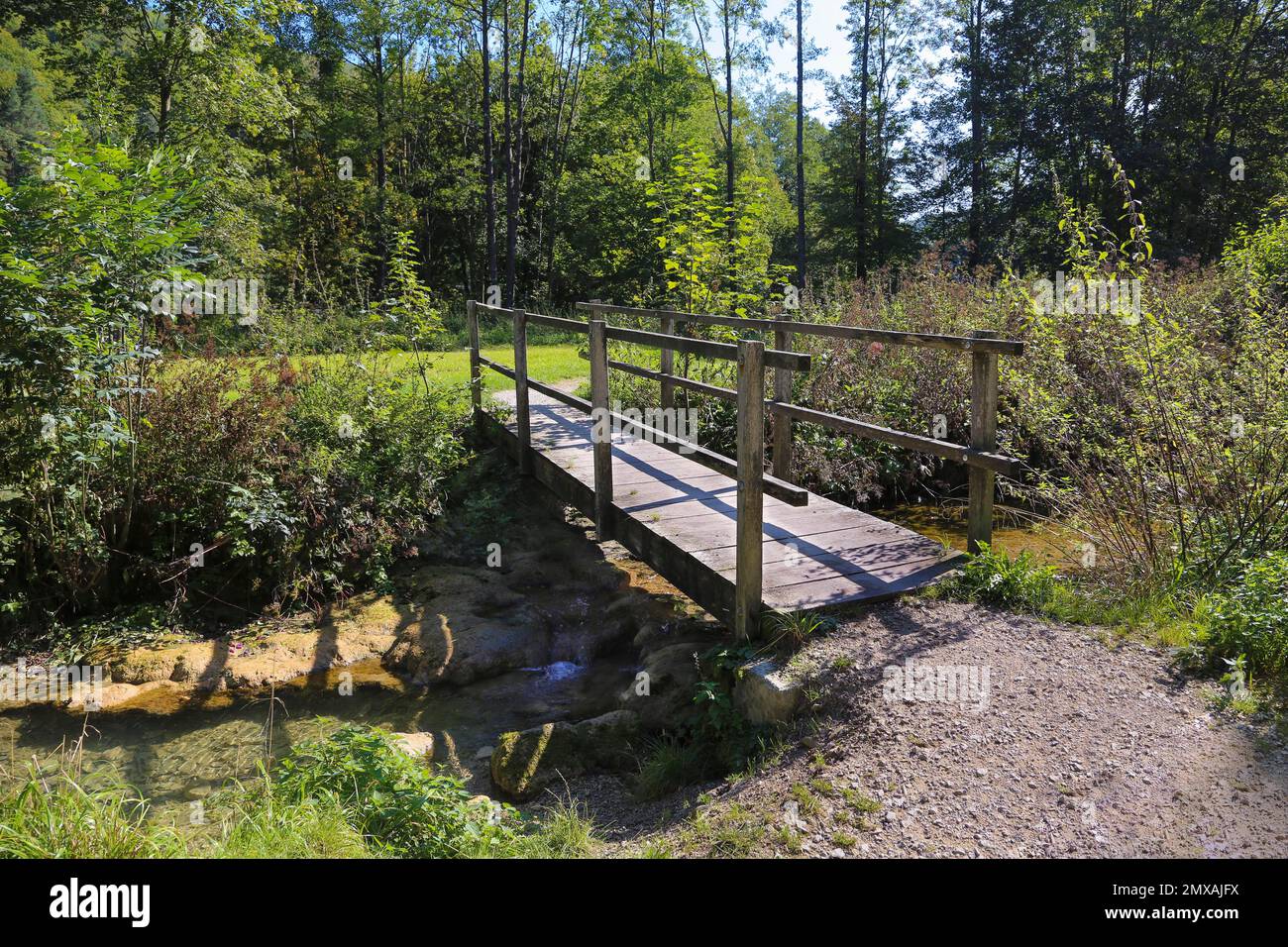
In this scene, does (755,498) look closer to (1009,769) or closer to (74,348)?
(1009,769)

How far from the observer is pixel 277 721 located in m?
5.89

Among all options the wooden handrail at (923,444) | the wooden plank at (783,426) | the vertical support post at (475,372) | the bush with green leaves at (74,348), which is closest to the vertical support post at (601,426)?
the wooden handrail at (923,444)

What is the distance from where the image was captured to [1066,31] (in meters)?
28.4

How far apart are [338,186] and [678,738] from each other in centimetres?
2797

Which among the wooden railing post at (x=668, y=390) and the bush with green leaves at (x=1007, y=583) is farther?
the wooden railing post at (x=668, y=390)

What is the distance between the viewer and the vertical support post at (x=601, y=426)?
6309 mm

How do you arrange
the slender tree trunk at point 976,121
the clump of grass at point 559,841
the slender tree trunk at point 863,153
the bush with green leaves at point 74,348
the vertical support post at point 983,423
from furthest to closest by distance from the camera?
the slender tree trunk at point 863,153, the slender tree trunk at point 976,121, the bush with green leaves at point 74,348, the vertical support post at point 983,423, the clump of grass at point 559,841

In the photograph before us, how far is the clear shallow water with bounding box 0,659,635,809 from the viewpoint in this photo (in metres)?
5.24

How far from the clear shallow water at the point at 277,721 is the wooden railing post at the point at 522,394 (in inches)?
109

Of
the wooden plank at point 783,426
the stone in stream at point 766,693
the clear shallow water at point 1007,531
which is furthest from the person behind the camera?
the wooden plank at point 783,426

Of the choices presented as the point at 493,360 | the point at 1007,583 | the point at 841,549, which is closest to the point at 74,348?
the point at 841,549

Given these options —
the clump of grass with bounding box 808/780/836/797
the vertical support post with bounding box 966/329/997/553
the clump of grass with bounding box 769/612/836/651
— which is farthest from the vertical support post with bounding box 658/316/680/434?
the clump of grass with bounding box 808/780/836/797

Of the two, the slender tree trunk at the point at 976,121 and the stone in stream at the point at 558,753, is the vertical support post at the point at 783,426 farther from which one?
the slender tree trunk at the point at 976,121
